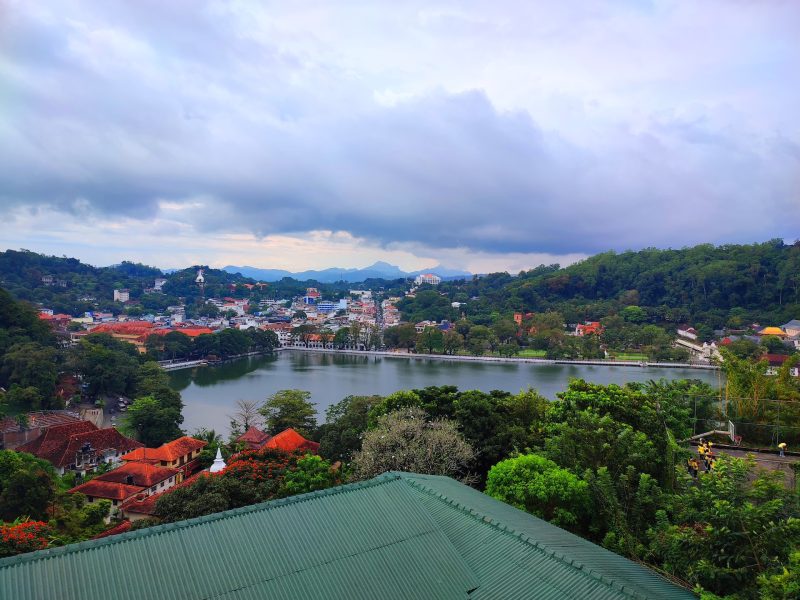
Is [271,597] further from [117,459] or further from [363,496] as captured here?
[117,459]

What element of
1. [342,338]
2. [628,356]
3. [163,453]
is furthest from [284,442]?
[628,356]

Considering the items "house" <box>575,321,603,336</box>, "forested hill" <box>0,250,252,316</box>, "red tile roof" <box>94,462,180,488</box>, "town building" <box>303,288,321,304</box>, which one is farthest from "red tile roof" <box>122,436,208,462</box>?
"town building" <box>303,288,321,304</box>

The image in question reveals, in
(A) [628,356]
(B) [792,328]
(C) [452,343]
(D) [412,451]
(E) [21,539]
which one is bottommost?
(A) [628,356]

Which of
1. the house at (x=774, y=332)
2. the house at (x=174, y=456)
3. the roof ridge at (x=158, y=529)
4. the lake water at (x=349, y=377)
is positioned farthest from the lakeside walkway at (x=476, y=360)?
the roof ridge at (x=158, y=529)

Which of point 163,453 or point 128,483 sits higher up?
point 163,453

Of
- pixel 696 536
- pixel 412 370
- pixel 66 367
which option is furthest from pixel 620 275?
pixel 696 536

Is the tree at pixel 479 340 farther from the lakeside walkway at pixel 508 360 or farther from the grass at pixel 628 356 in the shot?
the grass at pixel 628 356

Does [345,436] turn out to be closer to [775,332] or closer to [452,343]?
[452,343]
